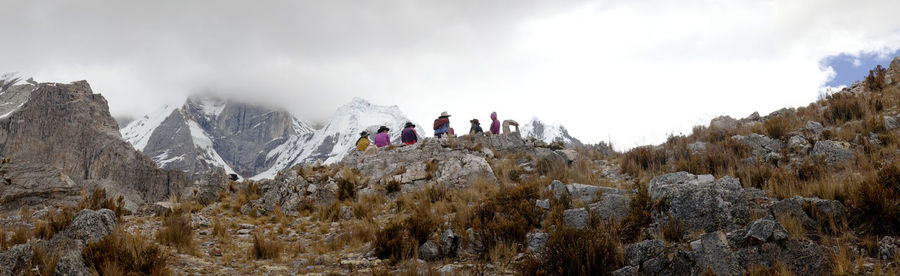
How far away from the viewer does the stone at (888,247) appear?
4.04 m

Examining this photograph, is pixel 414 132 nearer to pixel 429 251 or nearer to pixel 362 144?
pixel 362 144

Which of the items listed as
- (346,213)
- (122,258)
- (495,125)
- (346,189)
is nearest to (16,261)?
(122,258)

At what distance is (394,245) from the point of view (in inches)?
253

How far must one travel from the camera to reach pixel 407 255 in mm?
6160

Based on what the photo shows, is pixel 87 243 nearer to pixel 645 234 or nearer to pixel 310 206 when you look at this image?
pixel 310 206

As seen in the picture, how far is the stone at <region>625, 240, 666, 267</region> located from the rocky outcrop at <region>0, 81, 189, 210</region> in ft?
498

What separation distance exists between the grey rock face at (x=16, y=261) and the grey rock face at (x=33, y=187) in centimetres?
675

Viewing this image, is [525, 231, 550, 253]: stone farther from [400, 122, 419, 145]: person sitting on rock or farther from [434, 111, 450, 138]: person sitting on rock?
[434, 111, 450, 138]: person sitting on rock

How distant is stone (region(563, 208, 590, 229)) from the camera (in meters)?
6.13

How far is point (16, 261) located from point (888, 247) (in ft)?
31.7

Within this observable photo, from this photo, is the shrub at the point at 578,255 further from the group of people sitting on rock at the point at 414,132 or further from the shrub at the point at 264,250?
the group of people sitting on rock at the point at 414,132

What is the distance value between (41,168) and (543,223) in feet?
48.4

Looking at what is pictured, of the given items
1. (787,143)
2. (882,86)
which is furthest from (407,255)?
(882,86)

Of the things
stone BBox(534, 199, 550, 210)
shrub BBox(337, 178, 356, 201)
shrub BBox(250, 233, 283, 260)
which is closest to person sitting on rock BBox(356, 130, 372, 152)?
shrub BBox(337, 178, 356, 201)
